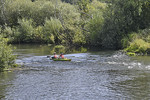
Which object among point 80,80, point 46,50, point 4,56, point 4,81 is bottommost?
point 80,80

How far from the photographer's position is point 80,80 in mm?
26703

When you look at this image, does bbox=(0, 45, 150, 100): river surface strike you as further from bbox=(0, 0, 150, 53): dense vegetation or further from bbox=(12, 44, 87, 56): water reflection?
bbox=(12, 44, 87, 56): water reflection

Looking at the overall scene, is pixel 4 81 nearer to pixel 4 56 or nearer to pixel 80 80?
pixel 4 56

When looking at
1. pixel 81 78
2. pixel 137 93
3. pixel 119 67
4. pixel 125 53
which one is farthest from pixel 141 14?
pixel 137 93

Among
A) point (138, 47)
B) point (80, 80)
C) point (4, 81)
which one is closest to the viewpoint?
point (80, 80)

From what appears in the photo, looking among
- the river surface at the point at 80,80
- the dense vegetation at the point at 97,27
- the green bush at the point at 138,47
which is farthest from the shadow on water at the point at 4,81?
the green bush at the point at 138,47

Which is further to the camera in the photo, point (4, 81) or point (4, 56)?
point (4, 56)

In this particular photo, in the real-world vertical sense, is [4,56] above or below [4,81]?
above

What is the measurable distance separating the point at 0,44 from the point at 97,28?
25.0 m

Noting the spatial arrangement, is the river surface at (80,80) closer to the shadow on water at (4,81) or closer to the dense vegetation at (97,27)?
the shadow on water at (4,81)

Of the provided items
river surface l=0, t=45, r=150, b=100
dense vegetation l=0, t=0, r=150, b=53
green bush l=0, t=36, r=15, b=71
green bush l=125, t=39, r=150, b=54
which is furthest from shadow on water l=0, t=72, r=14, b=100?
green bush l=125, t=39, r=150, b=54

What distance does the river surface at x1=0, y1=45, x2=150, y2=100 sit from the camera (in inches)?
859

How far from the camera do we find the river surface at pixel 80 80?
71.6 feet

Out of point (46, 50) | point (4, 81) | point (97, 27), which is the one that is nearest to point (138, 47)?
point (97, 27)
